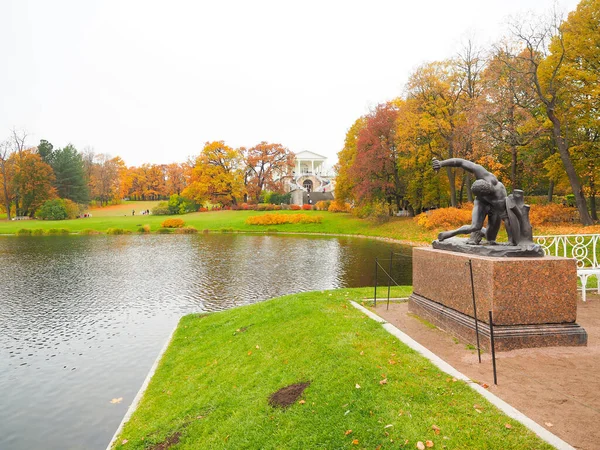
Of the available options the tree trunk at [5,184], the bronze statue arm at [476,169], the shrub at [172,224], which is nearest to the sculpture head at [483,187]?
the bronze statue arm at [476,169]

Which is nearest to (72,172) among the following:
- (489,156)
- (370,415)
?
(489,156)

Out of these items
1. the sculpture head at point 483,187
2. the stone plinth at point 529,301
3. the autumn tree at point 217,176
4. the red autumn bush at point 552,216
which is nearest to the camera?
the stone plinth at point 529,301

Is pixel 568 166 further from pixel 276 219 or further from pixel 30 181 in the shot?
pixel 30 181

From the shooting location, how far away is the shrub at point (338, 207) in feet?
161

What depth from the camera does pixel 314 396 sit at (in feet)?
16.4

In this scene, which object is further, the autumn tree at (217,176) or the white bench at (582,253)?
the autumn tree at (217,176)

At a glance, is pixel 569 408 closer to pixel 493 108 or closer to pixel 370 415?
pixel 370 415

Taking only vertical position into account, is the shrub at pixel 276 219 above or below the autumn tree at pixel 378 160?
below

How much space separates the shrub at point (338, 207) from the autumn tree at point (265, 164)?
16.8m

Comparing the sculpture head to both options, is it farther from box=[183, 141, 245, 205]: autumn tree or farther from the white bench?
box=[183, 141, 245, 205]: autumn tree

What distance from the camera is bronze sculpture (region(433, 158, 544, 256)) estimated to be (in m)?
6.51

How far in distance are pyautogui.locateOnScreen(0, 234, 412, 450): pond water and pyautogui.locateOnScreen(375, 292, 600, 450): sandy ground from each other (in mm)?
5646

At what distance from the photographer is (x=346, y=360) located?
5.59 m

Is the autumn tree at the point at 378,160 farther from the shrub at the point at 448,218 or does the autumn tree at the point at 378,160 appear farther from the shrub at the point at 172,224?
the shrub at the point at 172,224
